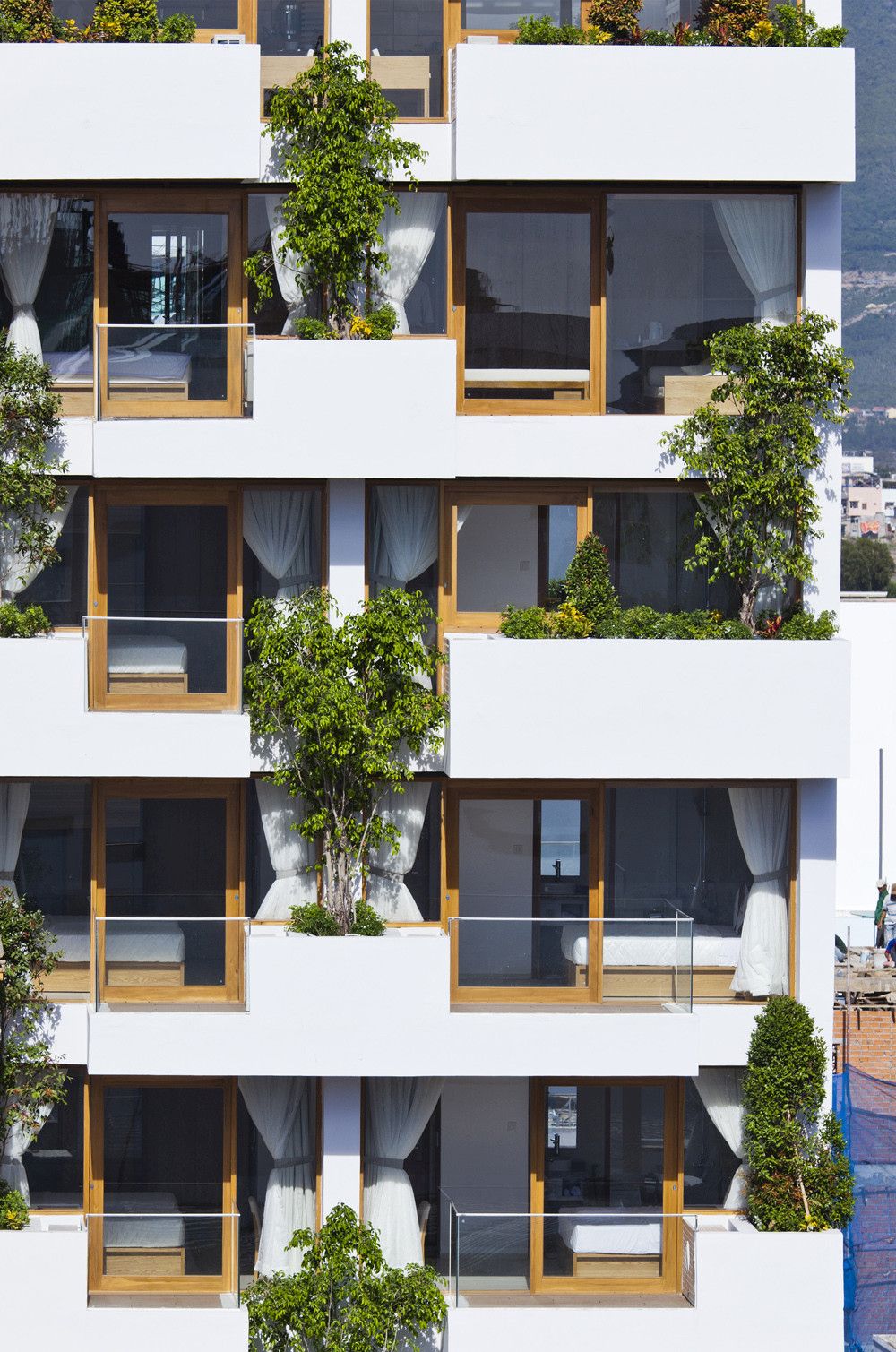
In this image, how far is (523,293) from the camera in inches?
633

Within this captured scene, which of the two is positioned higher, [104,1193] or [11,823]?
[11,823]

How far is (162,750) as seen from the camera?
15.4 meters

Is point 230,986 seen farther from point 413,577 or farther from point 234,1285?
point 413,577

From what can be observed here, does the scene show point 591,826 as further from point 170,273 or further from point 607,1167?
point 170,273

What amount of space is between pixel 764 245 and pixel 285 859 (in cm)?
599

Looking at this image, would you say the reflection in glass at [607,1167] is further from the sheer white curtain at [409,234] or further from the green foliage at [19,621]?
the sheer white curtain at [409,234]

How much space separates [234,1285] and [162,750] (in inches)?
162

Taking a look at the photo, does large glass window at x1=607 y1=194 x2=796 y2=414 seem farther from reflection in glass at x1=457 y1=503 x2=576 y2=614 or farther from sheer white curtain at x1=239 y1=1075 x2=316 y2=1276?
sheer white curtain at x1=239 y1=1075 x2=316 y2=1276

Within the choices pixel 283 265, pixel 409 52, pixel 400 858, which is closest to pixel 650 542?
pixel 400 858

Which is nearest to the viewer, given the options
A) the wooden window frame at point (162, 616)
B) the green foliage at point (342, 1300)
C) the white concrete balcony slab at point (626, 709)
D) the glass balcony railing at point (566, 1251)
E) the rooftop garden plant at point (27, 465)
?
the green foliage at point (342, 1300)

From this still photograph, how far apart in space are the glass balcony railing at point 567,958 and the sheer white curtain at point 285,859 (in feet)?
3.96

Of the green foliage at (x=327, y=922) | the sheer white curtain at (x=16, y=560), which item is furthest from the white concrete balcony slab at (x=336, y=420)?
the green foliage at (x=327, y=922)

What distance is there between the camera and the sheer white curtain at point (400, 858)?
16016 mm

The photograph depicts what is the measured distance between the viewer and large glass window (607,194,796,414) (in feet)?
52.7
